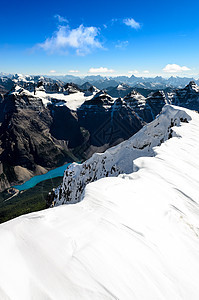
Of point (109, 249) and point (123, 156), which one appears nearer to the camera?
point (109, 249)

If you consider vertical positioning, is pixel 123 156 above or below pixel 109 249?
below

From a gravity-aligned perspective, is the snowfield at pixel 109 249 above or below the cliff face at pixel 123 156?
above

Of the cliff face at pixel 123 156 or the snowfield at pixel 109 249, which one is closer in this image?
the snowfield at pixel 109 249

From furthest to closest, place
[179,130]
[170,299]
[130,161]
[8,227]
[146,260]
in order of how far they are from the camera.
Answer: [130,161], [179,130], [8,227], [146,260], [170,299]

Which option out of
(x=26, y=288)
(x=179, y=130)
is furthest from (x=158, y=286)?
(x=179, y=130)

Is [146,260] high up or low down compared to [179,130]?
down

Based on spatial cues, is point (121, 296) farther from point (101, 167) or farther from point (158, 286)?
point (101, 167)

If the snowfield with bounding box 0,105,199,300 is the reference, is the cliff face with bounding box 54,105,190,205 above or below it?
below

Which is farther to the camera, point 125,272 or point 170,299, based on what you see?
point 125,272
